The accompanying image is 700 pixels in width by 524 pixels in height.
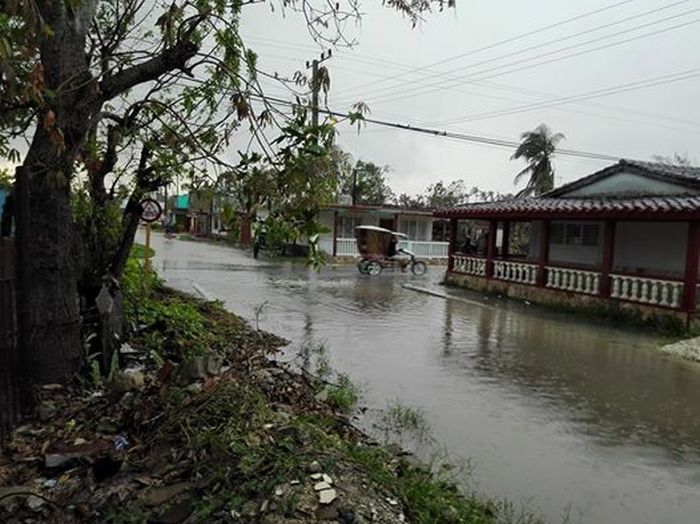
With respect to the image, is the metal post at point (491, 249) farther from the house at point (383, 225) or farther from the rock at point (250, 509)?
the rock at point (250, 509)

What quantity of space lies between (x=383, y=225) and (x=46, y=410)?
28.9 metres

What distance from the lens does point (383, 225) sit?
33156 millimetres

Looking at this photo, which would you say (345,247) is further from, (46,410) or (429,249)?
(46,410)

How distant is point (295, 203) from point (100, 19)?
14.5ft

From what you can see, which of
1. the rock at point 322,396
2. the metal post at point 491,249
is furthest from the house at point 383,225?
the rock at point 322,396

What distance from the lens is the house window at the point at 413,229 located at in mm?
33438

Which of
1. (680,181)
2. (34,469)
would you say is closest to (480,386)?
(34,469)

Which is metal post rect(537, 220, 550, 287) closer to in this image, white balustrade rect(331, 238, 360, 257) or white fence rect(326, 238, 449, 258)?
white fence rect(326, 238, 449, 258)

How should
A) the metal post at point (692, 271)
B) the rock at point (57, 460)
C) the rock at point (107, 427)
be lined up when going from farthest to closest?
the metal post at point (692, 271)
the rock at point (107, 427)
the rock at point (57, 460)

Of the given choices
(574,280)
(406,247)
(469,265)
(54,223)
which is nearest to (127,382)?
(54,223)

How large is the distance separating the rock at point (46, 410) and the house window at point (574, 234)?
1521 centimetres

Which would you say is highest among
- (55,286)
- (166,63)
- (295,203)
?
(166,63)

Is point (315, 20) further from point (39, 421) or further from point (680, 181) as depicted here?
point (680, 181)

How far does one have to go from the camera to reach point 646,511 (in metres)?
4.27
